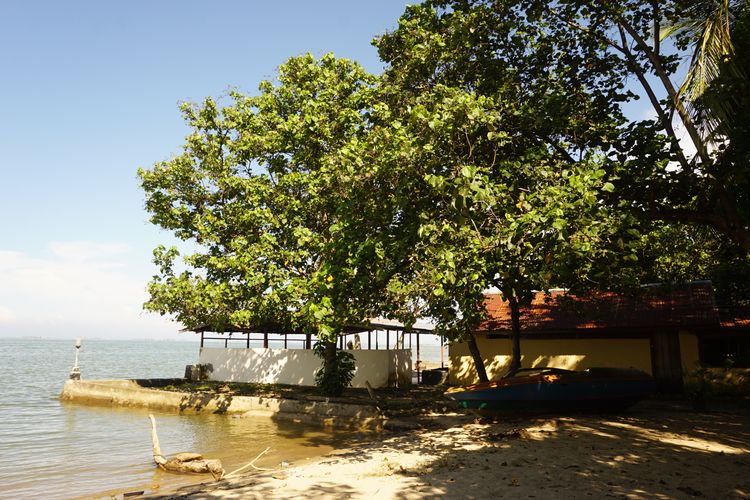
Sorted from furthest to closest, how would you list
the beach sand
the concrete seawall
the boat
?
the concrete seawall, the boat, the beach sand

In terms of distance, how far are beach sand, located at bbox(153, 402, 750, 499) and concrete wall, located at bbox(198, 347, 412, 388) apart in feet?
34.5

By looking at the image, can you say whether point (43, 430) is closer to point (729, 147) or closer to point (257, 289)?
point (257, 289)

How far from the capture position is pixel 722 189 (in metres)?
9.02

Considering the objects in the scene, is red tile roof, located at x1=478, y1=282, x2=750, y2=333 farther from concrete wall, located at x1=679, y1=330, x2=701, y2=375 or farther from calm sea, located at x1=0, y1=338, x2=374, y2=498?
calm sea, located at x1=0, y1=338, x2=374, y2=498

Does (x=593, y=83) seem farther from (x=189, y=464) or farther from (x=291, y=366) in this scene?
(x=291, y=366)

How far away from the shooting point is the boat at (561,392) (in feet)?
42.5

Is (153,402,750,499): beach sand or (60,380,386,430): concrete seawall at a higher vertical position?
(153,402,750,499): beach sand

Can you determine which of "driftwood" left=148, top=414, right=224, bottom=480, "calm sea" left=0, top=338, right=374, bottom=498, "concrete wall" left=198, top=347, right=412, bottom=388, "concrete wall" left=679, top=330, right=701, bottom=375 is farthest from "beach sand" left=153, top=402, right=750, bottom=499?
"concrete wall" left=198, top=347, right=412, bottom=388

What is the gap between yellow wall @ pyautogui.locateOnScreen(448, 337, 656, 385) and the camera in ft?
59.6

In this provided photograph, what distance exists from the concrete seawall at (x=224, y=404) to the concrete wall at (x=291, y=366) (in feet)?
14.4

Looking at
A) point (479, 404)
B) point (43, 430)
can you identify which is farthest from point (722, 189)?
point (43, 430)

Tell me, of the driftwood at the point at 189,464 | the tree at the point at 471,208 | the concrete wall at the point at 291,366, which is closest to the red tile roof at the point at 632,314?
the concrete wall at the point at 291,366

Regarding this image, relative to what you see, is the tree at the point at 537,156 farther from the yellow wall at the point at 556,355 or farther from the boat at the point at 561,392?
the yellow wall at the point at 556,355

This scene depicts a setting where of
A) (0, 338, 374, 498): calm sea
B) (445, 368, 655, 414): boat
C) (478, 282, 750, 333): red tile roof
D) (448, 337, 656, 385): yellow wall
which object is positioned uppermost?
(478, 282, 750, 333): red tile roof
